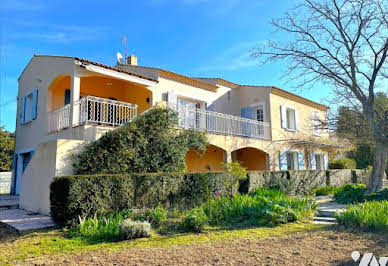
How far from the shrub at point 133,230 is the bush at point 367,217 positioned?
473cm

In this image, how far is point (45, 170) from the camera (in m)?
8.59

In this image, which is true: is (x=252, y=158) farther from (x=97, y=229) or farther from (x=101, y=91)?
(x=97, y=229)

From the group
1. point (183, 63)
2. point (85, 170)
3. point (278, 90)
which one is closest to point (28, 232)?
point (85, 170)

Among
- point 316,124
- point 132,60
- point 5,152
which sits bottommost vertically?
point 5,152

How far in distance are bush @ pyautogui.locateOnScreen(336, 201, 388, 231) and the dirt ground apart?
0.34m

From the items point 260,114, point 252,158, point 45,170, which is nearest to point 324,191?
point 252,158

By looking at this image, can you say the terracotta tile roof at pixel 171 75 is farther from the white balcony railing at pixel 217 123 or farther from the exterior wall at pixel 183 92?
the white balcony railing at pixel 217 123

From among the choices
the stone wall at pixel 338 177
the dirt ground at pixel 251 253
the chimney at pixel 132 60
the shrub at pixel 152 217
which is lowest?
the dirt ground at pixel 251 253

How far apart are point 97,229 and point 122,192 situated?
4.48ft

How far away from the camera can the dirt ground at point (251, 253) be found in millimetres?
4566

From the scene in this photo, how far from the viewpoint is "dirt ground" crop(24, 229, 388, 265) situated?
4.57 metres

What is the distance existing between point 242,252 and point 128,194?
3.68 m

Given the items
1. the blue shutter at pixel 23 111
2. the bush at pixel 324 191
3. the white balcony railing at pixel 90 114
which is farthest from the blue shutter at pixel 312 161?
the blue shutter at pixel 23 111

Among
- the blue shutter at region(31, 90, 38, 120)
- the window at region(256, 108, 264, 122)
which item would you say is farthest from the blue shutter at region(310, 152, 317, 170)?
the blue shutter at region(31, 90, 38, 120)
